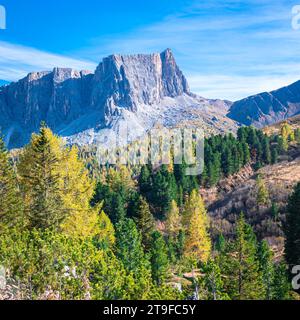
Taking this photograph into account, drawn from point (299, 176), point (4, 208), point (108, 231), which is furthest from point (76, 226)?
point (299, 176)

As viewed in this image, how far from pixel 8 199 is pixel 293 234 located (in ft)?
90.7

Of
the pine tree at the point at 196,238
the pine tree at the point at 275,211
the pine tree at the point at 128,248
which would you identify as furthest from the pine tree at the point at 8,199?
the pine tree at the point at 275,211

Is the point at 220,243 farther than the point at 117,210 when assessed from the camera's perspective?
No

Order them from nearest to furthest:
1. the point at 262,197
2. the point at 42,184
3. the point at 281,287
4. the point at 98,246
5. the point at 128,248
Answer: the point at 42,184 → the point at 281,287 → the point at 98,246 → the point at 128,248 → the point at 262,197

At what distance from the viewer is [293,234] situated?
36.4m

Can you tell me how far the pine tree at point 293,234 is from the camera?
3503cm

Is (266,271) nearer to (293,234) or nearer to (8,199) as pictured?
(293,234)

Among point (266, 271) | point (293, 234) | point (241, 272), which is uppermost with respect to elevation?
point (293, 234)

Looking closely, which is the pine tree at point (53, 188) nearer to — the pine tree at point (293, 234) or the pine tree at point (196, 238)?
the pine tree at point (196, 238)

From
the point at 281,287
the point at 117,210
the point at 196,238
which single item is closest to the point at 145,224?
the point at 196,238

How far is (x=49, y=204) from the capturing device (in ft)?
76.7

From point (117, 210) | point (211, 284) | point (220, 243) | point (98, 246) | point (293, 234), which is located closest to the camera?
point (211, 284)
